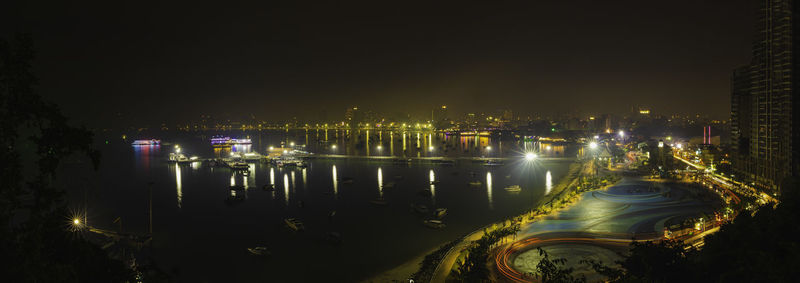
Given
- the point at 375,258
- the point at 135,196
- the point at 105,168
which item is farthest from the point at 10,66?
the point at 105,168

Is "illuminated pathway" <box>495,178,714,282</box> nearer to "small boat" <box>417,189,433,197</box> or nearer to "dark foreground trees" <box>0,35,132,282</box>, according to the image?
"small boat" <box>417,189,433,197</box>

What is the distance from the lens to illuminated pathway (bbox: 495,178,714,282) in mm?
7117

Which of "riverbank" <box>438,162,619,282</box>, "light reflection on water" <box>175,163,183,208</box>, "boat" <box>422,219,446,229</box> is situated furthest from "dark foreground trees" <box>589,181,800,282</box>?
"light reflection on water" <box>175,163,183,208</box>

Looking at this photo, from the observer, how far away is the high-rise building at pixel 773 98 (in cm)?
1257

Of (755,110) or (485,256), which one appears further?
(755,110)

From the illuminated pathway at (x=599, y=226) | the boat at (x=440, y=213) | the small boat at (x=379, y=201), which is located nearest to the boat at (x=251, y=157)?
the small boat at (x=379, y=201)

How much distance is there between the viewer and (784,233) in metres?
4.27

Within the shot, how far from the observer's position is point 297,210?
41.3ft

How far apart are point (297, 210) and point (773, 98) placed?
46.4ft

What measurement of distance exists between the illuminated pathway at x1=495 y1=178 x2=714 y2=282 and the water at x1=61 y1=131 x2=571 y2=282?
6.70ft

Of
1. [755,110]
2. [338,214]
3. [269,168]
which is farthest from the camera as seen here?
[269,168]

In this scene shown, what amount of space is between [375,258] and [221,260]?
2997 mm

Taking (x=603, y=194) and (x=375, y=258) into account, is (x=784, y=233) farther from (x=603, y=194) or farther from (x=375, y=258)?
(x=603, y=194)

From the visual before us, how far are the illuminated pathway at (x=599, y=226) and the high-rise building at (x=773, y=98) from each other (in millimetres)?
2342
